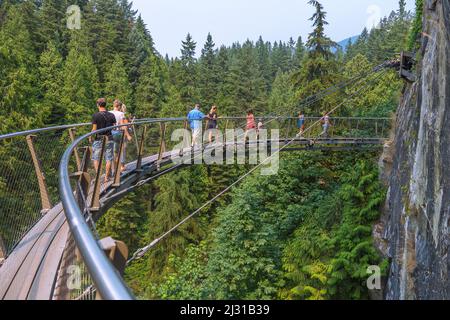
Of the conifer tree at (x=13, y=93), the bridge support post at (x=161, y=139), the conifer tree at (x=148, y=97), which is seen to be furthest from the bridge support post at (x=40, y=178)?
the conifer tree at (x=148, y=97)

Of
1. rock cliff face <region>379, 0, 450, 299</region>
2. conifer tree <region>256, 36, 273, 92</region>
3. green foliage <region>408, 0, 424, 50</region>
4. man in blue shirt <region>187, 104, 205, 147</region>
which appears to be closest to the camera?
rock cliff face <region>379, 0, 450, 299</region>

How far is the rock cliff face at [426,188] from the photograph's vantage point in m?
7.28

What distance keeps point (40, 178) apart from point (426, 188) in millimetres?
7098

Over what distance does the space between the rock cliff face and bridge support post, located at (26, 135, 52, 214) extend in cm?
638

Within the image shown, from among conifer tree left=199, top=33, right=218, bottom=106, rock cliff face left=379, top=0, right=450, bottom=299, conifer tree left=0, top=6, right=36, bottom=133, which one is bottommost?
rock cliff face left=379, top=0, right=450, bottom=299

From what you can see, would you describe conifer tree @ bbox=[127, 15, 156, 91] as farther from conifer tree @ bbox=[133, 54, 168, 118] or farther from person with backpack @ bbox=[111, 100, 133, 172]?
person with backpack @ bbox=[111, 100, 133, 172]

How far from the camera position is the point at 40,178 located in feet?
15.7

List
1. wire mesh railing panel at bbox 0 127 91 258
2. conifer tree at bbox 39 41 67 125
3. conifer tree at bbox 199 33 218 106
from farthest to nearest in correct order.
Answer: conifer tree at bbox 199 33 218 106 < conifer tree at bbox 39 41 67 125 < wire mesh railing panel at bbox 0 127 91 258

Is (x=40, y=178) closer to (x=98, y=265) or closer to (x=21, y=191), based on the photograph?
(x=21, y=191)

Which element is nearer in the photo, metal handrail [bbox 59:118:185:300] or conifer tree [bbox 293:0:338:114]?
metal handrail [bbox 59:118:185:300]

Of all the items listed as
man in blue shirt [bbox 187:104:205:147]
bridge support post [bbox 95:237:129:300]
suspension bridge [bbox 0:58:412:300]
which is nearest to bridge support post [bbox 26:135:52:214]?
suspension bridge [bbox 0:58:412:300]

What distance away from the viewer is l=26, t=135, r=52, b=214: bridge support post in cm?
466

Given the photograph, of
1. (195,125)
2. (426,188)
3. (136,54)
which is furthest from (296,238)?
(136,54)
